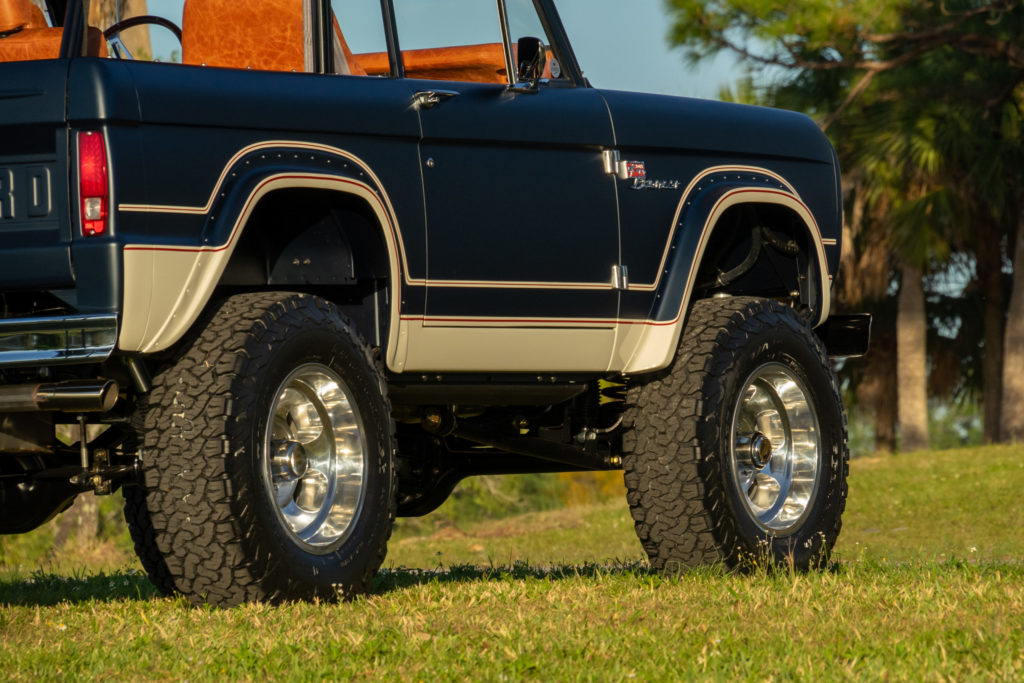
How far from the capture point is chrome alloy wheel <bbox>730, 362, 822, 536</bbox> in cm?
663

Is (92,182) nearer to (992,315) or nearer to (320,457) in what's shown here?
(320,457)

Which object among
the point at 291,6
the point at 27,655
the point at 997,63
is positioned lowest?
the point at 27,655

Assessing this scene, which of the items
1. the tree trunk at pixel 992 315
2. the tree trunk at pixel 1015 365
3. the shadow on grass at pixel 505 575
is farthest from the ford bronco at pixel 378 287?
the tree trunk at pixel 992 315

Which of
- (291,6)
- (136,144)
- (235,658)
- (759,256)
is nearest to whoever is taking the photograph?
(235,658)

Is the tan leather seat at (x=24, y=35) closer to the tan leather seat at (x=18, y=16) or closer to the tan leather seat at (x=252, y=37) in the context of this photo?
the tan leather seat at (x=18, y=16)

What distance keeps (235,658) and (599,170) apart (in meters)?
2.62

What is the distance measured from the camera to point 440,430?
643 centimetres

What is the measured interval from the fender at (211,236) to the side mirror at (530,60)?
1.02 meters

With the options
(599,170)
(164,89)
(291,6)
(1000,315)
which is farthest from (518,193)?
(1000,315)

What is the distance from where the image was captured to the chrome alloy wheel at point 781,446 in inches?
261

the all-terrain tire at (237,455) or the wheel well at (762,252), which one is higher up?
the wheel well at (762,252)

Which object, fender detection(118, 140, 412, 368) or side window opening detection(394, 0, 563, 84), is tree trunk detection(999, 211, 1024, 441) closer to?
side window opening detection(394, 0, 563, 84)

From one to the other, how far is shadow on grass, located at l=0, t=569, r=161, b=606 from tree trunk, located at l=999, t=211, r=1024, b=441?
15.7 m

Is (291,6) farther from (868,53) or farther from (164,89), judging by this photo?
(868,53)
